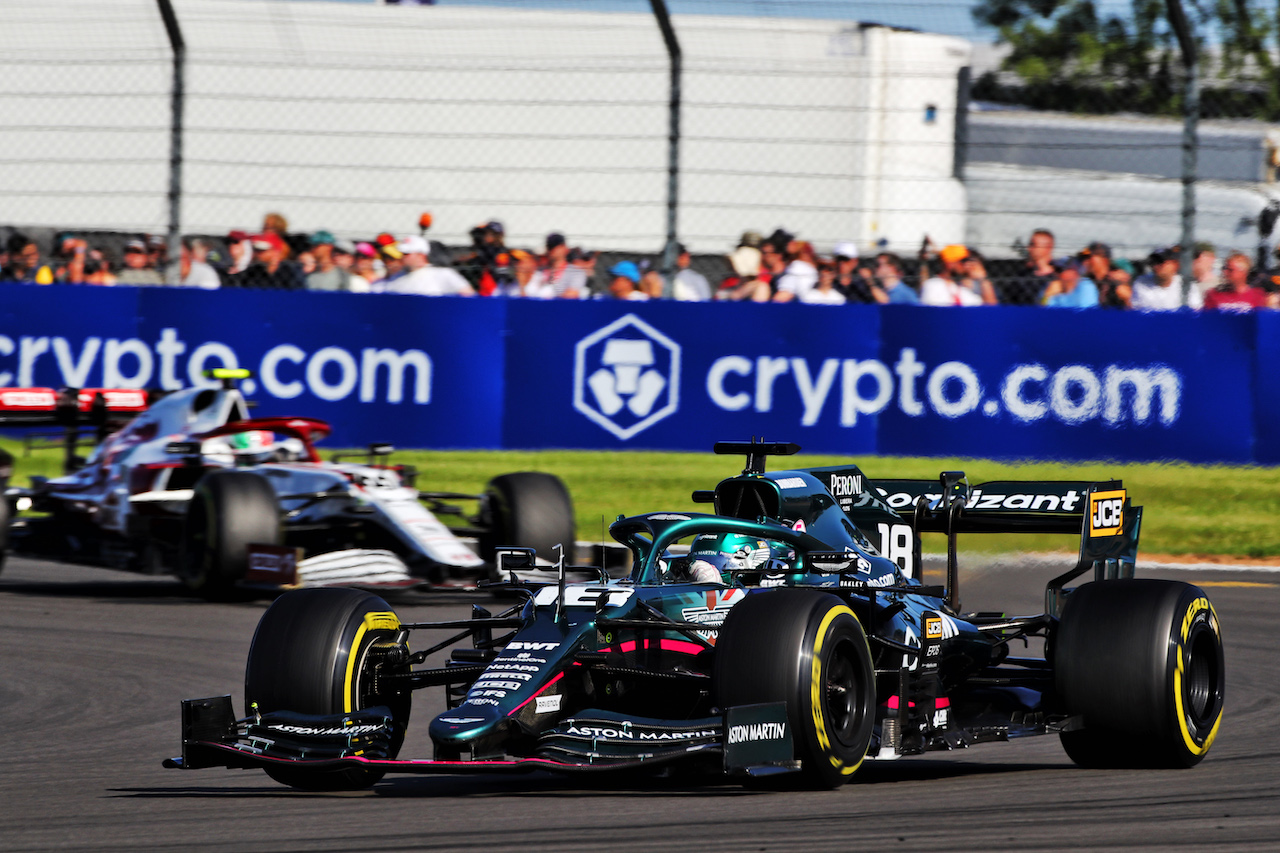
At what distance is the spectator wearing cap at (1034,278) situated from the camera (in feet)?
49.3

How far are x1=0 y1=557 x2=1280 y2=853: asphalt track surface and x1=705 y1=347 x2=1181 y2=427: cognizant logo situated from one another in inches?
212

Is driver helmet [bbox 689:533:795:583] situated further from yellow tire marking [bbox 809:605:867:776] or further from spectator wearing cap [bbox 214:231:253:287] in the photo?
spectator wearing cap [bbox 214:231:253:287]

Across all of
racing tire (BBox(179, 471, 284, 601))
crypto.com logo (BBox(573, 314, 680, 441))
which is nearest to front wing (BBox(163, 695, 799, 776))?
racing tire (BBox(179, 471, 284, 601))

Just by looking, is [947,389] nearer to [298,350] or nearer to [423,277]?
[423,277]

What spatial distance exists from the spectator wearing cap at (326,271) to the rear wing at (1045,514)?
322 inches

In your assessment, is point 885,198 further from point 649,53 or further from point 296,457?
point 296,457

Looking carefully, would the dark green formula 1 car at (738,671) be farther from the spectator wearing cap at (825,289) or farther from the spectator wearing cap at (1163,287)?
the spectator wearing cap at (825,289)

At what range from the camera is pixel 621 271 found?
605 inches

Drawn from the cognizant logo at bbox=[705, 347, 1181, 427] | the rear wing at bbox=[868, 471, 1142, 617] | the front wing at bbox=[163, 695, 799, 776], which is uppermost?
the cognizant logo at bbox=[705, 347, 1181, 427]

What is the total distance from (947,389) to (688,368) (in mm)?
2038

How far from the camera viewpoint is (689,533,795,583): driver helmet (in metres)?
6.91

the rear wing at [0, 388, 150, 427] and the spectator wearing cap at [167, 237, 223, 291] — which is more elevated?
the spectator wearing cap at [167, 237, 223, 291]

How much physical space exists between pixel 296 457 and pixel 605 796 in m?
6.98

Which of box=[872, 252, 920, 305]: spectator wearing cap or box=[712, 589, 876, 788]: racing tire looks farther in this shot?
box=[872, 252, 920, 305]: spectator wearing cap
